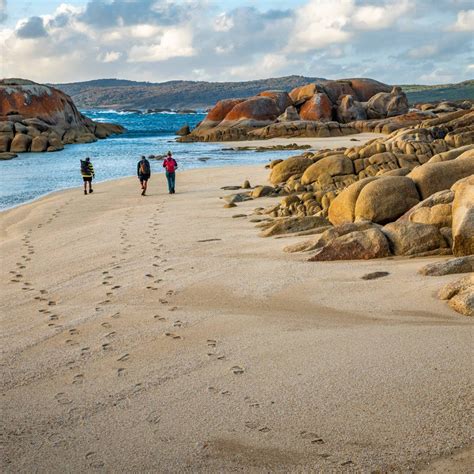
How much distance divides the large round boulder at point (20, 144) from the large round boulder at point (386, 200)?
48.8 m

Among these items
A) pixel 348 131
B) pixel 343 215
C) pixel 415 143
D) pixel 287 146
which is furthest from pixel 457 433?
pixel 348 131

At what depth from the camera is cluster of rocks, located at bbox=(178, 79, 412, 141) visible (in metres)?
60.1

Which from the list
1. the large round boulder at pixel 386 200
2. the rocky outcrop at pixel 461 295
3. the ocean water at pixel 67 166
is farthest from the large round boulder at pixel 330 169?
the rocky outcrop at pixel 461 295

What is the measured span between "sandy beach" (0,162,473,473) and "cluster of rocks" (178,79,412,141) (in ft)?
164

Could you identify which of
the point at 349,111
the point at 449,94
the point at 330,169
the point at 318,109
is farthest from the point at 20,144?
the point at 449,94

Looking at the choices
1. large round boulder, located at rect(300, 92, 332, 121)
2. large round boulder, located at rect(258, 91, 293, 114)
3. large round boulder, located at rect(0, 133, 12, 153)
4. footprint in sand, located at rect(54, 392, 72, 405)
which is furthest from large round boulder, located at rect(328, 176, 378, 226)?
large round boulder, located at rect(258, 91, 293, 114)

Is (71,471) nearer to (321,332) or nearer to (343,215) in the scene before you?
(321,332)

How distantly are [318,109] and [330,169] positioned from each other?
45.9m

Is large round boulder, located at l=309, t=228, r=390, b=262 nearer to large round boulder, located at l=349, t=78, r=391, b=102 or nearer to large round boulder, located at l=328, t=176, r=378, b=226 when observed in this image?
large round boulder, located at l=328, t=176, r=378, b=226

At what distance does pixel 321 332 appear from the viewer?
671 cm

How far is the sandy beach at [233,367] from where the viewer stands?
4.56 metres

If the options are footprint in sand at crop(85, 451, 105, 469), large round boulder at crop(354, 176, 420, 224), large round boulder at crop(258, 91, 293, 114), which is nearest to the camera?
footprint in sand at crop(85, 451, 105, 469)

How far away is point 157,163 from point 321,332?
111ft

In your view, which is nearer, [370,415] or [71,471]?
[71,471]
